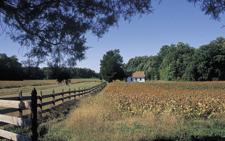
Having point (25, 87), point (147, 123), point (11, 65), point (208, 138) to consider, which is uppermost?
point (11, 65)

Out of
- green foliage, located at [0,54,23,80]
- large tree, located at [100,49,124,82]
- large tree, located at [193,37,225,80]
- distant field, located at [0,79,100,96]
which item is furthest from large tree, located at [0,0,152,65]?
large tree, located at [100,49,124,82]

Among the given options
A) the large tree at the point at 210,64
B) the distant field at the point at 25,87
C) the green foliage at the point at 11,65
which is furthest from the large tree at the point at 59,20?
the large tree at the point at 210,64

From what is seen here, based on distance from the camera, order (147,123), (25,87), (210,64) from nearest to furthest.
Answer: (147,123), (25,87), (210,64)

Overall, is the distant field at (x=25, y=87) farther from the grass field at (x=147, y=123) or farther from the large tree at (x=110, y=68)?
A: the grass field at (x=147, y=123)

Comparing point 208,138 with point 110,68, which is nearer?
point 208,138

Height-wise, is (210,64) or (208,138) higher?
(210,64)

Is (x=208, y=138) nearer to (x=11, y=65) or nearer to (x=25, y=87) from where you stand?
(x=11, y=65)

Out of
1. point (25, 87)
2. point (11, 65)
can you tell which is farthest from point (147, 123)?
point (25, 87)

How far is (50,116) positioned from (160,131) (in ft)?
23.0

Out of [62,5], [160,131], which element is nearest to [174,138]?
[160,131]

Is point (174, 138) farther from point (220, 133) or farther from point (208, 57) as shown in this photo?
point (208, 57)

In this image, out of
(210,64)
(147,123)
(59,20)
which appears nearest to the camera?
(59,20)

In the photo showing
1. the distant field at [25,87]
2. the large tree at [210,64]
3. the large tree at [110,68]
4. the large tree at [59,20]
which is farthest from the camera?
the large tree at [110,68]

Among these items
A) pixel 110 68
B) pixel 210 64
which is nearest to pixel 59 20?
pixel 210 64
